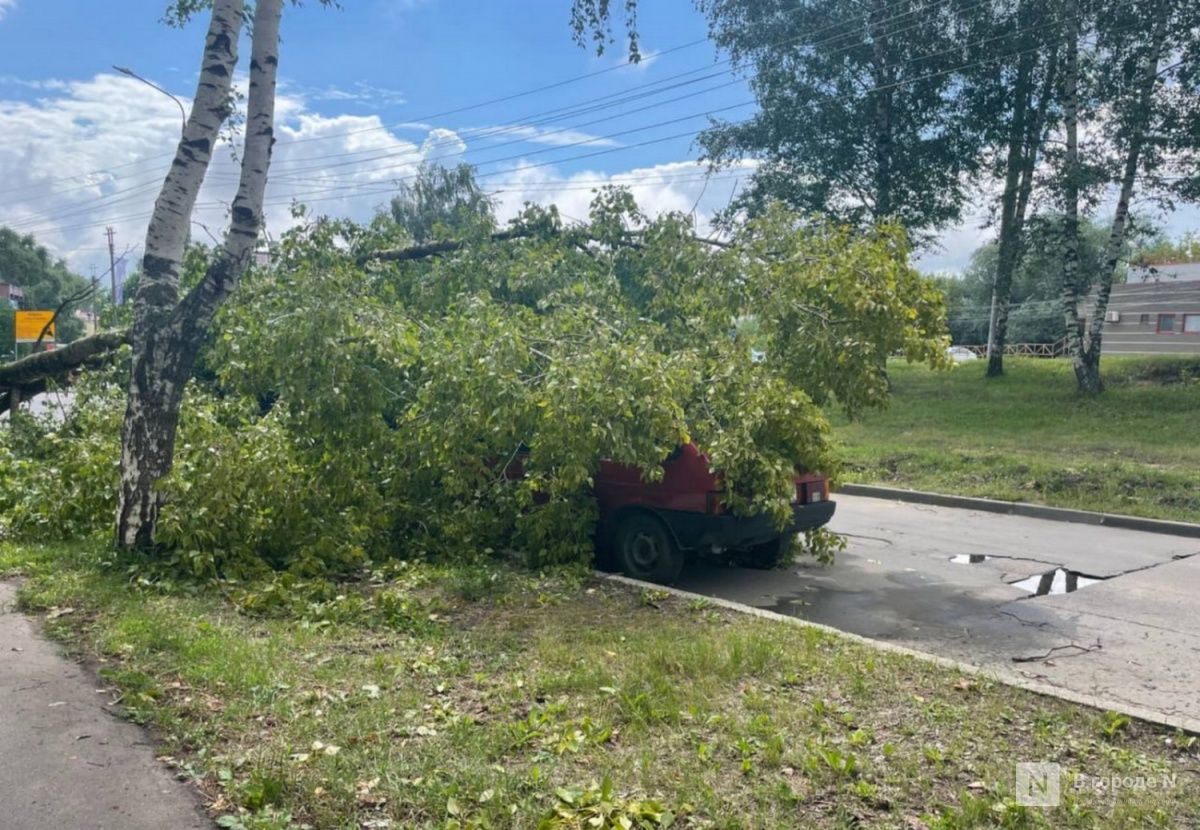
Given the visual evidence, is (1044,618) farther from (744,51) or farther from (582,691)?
(744,51)

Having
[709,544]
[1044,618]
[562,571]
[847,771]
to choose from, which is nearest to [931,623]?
[1044,618]

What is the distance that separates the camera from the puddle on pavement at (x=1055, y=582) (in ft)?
26.2

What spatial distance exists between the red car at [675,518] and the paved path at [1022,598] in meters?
0.40

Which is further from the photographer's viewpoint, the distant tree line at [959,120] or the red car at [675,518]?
the distant tree line at [959,120]

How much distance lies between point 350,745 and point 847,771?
6.90ft

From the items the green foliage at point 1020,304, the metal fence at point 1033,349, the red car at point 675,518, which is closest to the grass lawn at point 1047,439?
the red car at point 675,518

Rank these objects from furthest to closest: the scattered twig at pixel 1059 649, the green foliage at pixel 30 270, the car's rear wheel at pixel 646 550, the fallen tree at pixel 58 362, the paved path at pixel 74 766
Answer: the green foliage at pixel 30 270
the fallen tree at pixel 58 362
the car's rear wheel at pixel 646 550
the scattered twig at pixel 1059 649
the paved path at pixel 74 766

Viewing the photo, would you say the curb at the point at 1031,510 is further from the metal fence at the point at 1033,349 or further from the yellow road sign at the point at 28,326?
the metal fence at the point at 1033,349

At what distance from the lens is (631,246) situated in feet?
33.8

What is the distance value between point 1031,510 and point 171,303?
10452 mm

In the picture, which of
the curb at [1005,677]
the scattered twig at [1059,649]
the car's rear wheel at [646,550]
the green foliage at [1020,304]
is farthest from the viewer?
the green foliage at [1020,304]

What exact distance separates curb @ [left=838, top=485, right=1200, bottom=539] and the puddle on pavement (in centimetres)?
302

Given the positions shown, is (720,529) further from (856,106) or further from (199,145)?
(856,106)

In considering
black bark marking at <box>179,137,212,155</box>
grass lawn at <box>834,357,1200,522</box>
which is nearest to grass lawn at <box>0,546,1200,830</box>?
black bark marking at <box>179,137,212,155</box>
